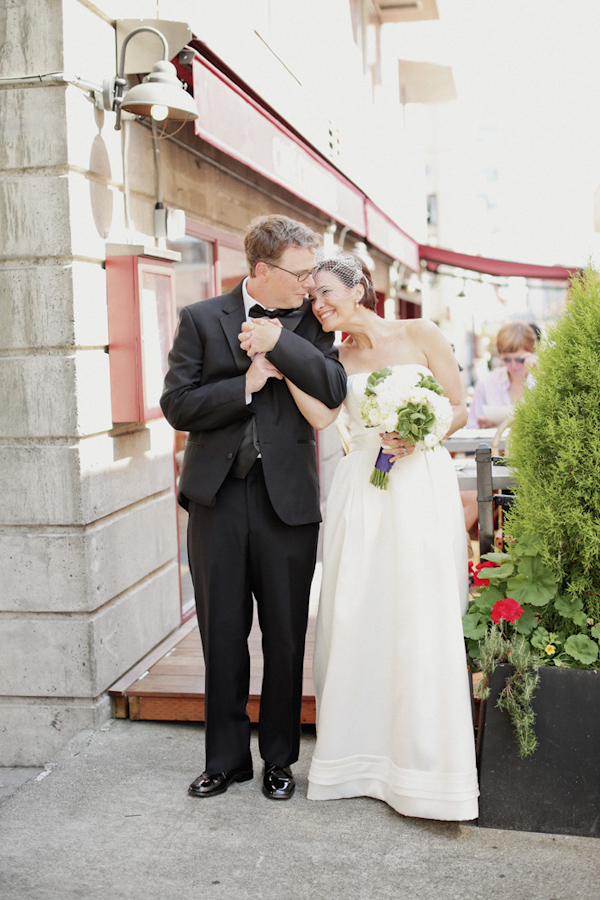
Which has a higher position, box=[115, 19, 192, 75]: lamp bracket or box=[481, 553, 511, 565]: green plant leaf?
box=[115, 19, 192, 75]: lamp bracket

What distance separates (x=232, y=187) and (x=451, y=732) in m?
4.43

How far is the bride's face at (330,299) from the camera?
340cm

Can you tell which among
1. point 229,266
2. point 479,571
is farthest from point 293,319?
point 229,266

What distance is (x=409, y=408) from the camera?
3162 millimetres

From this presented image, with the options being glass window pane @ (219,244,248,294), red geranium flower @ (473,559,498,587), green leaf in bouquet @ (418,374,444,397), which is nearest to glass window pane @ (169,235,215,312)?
glass window pane @ (219,244,248,294)

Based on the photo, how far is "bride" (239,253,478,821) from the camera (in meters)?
3.12

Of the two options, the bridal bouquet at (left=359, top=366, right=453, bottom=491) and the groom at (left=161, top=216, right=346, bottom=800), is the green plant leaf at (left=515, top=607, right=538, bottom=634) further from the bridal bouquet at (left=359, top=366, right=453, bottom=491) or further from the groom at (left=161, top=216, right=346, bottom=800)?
the groom at (left=161, top=216, right=346, bottom=800)

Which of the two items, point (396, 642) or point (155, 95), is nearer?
point (396, 642)

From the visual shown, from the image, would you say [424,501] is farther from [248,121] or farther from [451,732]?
[248,121]

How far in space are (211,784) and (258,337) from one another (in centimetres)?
163

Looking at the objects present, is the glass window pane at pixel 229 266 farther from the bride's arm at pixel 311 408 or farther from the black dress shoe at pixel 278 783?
the black dress shoe at pixel 278 783

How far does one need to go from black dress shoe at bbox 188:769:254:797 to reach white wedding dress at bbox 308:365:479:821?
33cm

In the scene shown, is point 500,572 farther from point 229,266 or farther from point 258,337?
point 229,266

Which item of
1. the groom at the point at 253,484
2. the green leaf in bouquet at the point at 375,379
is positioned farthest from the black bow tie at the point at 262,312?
the green leaf in bouquet at the point at 375,379
